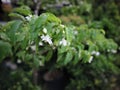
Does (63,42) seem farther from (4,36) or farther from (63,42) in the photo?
(4,36)

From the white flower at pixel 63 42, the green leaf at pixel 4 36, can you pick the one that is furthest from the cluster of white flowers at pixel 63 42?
the green leaf at pixel 4 36

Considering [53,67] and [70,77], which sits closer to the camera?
[53,67]

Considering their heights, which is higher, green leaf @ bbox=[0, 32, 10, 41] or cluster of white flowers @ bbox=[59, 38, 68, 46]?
green leaf @ bbox=[0, 32, 10, 41]

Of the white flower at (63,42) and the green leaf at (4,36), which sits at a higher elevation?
the green leaf at (4,36)

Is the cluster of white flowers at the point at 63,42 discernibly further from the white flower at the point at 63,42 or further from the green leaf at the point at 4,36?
the green leaf at the point at 4,36

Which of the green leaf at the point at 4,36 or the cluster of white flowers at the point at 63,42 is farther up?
the green leaf at the point at 4,36

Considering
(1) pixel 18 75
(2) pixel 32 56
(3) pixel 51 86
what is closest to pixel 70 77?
(3) pixel 51 86

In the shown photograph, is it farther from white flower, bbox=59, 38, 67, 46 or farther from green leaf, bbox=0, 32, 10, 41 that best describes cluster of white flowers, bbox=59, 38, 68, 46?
green leaf, bbox=0, 32, 10, 41

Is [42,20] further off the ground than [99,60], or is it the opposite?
[42,20]

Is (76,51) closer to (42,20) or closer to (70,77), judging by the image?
(42,20)

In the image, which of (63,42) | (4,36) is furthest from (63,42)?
(4,36)

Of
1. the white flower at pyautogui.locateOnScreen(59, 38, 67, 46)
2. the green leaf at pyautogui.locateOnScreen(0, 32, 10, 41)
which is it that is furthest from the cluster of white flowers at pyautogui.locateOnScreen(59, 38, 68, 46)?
the green leaf at pyautogui.locateOnScreen(0, 32, 10, 41)
